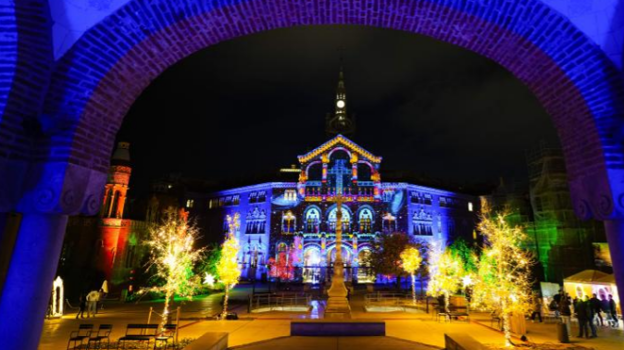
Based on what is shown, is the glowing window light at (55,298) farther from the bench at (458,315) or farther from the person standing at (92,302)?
the bench at (458,315)

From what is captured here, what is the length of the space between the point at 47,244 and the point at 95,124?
157cm

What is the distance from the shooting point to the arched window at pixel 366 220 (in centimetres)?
4097

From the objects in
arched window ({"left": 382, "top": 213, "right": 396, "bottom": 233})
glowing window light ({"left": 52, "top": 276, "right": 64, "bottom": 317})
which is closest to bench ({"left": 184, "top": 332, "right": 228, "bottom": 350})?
glowing window light ({"left": 52, "top": 276, "right": 64, "bottom": 317})

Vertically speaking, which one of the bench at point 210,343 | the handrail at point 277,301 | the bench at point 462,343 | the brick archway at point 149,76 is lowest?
the handrail at point 277,301

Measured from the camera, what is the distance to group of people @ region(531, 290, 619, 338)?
12438mm

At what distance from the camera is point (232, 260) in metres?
19.2

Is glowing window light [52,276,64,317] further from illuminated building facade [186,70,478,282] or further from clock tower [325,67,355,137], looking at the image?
clock tower [325,67,355,137]

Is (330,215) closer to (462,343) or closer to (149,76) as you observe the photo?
(462,343)

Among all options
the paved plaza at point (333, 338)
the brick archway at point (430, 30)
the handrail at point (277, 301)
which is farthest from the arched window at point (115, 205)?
the brick archway at point (430, 30)

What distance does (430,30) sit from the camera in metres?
4.76

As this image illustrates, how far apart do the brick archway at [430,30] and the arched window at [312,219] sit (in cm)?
3802

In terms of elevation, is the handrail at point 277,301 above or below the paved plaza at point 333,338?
below

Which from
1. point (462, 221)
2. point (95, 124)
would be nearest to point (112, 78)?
point (95, 124)

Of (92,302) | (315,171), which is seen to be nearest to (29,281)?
(92,302)
